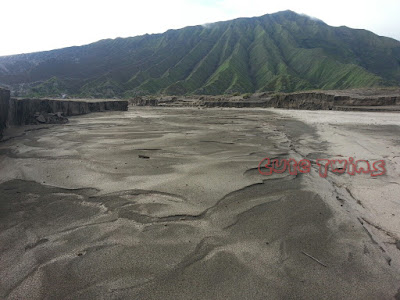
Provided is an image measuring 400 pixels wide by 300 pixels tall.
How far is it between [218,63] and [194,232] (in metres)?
91.5

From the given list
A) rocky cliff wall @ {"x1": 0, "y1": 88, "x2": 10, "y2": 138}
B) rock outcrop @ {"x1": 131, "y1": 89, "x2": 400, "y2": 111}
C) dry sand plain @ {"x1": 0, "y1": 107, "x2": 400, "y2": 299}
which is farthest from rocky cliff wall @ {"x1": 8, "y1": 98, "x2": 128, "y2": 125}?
rock outcrop @ {"x1": 131, "y1": 89, "x2": 400, "y2": 111}

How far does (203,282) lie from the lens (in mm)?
1975

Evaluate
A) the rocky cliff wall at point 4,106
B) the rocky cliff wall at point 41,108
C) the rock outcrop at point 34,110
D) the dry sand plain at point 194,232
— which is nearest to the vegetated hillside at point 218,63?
the rocky cliff wall at point 41,108

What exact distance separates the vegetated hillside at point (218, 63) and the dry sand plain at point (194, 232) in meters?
57.6

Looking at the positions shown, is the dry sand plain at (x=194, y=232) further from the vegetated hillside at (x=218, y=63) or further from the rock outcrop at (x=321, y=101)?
the vegetated hillside at (x=218, y=63)

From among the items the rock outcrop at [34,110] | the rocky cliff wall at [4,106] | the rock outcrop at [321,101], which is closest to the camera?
the rocky cliff wall at [4,106]

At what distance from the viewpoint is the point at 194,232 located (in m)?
2.65

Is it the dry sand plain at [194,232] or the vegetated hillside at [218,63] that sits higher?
the vegetated hillside at [218,63]

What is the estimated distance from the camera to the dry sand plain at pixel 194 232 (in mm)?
1959

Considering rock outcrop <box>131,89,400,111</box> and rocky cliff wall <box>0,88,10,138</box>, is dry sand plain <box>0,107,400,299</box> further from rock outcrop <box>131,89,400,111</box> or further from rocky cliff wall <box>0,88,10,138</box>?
rock outcrop <box>131,89,400,111</box>

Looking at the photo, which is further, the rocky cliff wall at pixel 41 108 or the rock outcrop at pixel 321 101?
the rock outcrop at pixel 321 101

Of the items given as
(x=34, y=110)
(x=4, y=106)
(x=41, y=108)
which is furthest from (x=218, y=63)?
(x=4, y=106)

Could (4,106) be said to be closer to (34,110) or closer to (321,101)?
(34,110)

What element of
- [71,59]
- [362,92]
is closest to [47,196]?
[362,92]
